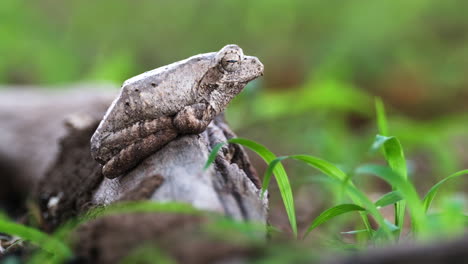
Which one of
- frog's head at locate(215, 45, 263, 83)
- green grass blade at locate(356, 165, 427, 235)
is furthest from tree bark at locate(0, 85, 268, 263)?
green grass blade at locate(356, 165, 427, 235)

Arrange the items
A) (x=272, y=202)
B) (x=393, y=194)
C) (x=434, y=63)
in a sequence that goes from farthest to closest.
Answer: (x=434, y=63) → (x=272, y=202) → (x=393, y=194)

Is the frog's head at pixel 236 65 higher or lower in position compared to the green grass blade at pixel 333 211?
higher

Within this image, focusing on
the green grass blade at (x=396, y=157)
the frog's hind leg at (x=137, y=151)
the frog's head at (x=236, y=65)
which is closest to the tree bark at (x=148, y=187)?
the frog's hind leg at (x=137, y=151)

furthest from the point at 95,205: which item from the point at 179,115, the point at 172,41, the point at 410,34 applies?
the point at 410,34

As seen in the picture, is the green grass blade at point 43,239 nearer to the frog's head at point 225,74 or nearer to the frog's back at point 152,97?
the frog's back at point 152,97

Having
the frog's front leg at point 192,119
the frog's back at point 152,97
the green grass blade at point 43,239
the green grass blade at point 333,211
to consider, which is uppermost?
the frog's back at point 152,97

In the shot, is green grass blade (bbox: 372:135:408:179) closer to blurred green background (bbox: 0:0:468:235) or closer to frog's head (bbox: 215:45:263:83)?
frog's head (bbox: 215:45:263:83)

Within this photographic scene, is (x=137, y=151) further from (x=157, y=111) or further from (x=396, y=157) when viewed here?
(x=396, y=157)

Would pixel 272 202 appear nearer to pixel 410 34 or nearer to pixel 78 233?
pixel 78 233
